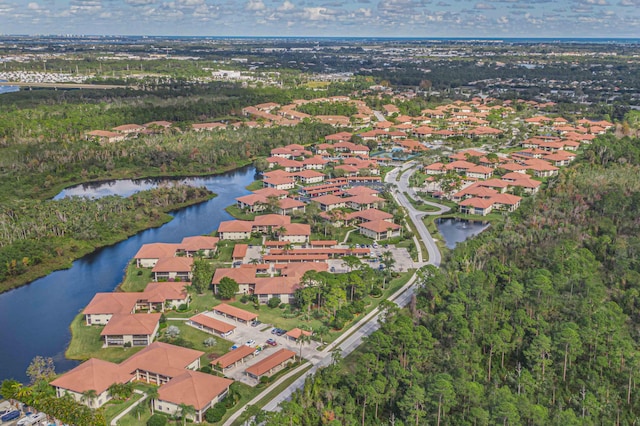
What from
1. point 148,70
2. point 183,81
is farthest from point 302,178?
point 148,70

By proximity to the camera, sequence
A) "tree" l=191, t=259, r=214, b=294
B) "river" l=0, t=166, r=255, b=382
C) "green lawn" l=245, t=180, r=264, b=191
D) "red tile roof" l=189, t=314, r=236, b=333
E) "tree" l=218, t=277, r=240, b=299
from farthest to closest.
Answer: "green lawn" l=245, t=180, r=264, b=191, "tree" l=191, t=259, r=214, b=294, "tree" l=218, t=277, r=240, b=299, "red tile roof" l=189, t=314, r=236, b=333, "river" l=0, t=166, r=255, b=382

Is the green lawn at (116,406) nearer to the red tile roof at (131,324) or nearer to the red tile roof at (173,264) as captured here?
the red tile roof at (131,324)

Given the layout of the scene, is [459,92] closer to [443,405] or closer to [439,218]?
[439,218]

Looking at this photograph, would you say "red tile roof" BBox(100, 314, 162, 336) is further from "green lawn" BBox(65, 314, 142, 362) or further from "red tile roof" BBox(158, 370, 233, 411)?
"red tile roof" BBox(158, 370, 233, 411)

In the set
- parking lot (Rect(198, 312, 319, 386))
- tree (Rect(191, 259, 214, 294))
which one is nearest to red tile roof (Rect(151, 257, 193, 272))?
tree (Rect(191, 259, 214, 294))

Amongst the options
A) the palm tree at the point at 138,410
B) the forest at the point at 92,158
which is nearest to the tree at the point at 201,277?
the forest at the point at 92,158
